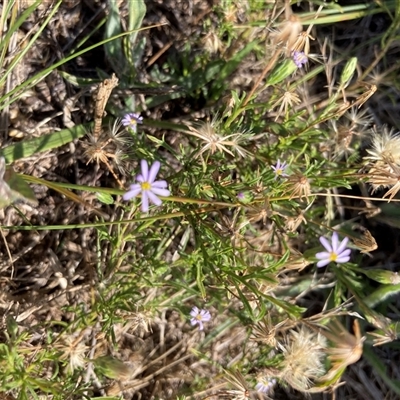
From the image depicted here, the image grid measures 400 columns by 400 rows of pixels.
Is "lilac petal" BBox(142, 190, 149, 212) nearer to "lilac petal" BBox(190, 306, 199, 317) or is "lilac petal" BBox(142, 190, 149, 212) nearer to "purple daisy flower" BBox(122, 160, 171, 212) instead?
"purple daisy flower" BBox(122, 160, 171, 212)

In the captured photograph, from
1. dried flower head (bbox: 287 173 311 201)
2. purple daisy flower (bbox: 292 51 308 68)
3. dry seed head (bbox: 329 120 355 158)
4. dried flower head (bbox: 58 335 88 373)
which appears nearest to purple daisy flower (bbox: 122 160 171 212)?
dried flower head (bbox: 287 173 311 201)

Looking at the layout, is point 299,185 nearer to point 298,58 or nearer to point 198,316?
point 298,58

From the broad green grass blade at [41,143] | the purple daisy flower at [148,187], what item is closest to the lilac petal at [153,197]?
the purple daisy flower at [148,187]

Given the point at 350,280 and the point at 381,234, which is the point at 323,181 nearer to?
the point at 350,280

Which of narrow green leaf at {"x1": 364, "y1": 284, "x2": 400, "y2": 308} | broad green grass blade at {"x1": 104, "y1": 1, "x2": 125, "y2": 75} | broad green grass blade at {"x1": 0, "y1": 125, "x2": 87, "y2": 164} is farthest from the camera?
narrow green leaf at {"x1": 364, "y1": 284, "x2": 400, "y2": 308}

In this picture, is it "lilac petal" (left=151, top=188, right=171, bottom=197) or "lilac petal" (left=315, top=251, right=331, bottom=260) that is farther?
"lilac petal" (left=315, top=251, right=331, bottom=260)

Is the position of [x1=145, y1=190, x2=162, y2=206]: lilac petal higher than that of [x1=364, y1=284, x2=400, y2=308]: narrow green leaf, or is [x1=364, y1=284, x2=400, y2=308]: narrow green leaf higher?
[x1=145, y1=190, x2=162, y2=206]: lilac petal

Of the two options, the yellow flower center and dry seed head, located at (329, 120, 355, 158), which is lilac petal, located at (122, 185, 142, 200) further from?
dry seed head, located at (329, 120, 355, 158)

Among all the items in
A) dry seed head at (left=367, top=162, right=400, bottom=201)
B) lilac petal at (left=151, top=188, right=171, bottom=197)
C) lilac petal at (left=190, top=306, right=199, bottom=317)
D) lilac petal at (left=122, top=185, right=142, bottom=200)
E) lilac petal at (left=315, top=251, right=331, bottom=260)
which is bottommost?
lilac petal at (left=190, top=306, right=199, bottom=317)

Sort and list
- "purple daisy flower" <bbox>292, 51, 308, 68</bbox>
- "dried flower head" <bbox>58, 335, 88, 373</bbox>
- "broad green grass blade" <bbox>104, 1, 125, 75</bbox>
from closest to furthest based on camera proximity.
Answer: "purple daisy flower" <bbox>292, 51, 308, 68</bbox> < "dried flower head" <bbox>58, 335, 88, 373</bbox> < "broad green grass blade" <bbox>104, 1, 125, 75</bbox>

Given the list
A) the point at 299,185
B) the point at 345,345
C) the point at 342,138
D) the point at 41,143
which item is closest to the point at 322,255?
the point at 299,185

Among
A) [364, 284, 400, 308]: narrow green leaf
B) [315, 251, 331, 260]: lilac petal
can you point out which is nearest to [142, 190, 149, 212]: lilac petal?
[315, 251, 331, 260]: lilac petal

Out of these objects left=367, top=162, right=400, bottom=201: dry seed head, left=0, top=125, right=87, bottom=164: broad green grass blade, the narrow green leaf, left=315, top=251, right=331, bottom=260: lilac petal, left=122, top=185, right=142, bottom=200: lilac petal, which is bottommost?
the narrow green leaf
